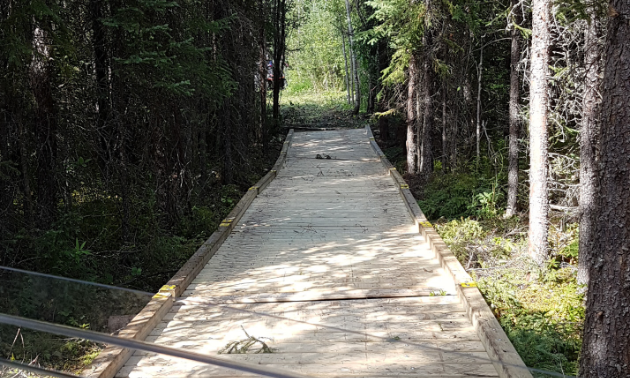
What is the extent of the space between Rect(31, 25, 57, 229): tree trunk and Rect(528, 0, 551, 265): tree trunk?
6292 millimetres

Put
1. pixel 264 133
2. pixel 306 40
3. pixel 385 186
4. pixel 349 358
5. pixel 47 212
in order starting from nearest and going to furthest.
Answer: pixel 349 358 → pixel 47 212 → pixel 385 186 → pixel 264 133 → pixel 306 40

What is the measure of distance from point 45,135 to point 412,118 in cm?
1116

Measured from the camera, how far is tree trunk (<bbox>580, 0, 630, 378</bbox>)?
136 inches

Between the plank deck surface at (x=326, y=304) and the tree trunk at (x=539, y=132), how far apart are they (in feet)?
4.84

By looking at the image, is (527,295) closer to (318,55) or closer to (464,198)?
(464,198)

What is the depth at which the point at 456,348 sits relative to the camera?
4457mm

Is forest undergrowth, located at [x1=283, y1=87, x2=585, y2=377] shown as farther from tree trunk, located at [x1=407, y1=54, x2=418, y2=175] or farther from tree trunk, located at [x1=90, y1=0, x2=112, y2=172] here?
tree trunk, located at [x1=90, y1=0, x2=112, y2=172]

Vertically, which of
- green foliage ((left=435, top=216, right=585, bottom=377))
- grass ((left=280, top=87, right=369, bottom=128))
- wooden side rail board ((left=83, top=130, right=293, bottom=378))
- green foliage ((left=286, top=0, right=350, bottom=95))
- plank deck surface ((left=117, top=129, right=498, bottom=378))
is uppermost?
green foliage ((left=286, top=0, right=350, bottom=95))

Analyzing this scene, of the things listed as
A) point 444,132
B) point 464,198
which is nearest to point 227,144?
point 444,132

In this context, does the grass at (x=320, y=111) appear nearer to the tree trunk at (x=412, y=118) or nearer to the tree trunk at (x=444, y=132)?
the tree trunk at (x=412, y=118)

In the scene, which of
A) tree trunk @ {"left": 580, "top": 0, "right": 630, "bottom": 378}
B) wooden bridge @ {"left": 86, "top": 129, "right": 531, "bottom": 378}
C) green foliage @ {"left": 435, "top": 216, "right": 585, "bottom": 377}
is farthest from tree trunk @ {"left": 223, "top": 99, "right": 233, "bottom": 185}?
tree trunk @ {"left": 580, "top": 0, "right": 630, "bottom": 378}

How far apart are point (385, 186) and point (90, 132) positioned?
8129mm

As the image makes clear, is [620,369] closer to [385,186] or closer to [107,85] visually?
[107,85]

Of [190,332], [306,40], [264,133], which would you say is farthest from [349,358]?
[306,40]
